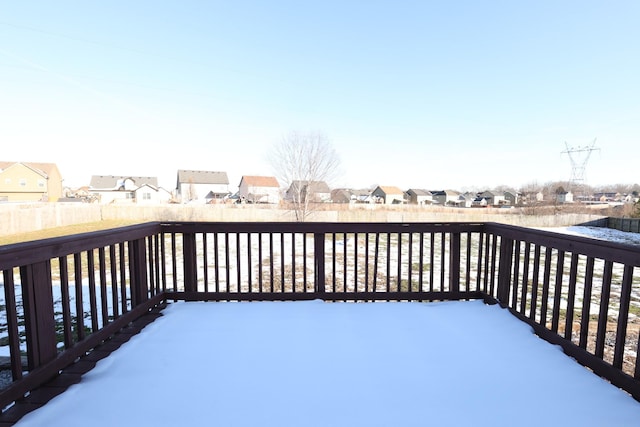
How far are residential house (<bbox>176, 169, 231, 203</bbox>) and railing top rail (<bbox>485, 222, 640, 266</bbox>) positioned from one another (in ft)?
148

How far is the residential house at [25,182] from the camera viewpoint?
2914cm

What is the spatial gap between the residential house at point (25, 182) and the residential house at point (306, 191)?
3089 centimetres

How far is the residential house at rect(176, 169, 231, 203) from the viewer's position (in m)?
44.7

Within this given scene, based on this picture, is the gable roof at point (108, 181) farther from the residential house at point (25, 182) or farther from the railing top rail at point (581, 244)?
the railing top rail at point (581, 244)

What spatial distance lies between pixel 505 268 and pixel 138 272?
3.31m

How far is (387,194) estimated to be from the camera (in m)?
57.2

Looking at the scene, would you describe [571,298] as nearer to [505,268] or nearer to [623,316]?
[623,316]

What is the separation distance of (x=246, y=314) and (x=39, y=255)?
1.50 meters

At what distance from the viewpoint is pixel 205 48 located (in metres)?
11.5

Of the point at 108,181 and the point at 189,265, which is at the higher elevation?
the point at 108,181

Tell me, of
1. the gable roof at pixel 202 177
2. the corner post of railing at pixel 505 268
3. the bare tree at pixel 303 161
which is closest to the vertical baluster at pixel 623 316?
the corner post of railing at pixel 505 268

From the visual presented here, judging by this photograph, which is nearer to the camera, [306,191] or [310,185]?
[306,191]

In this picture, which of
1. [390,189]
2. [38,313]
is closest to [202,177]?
[390,189]

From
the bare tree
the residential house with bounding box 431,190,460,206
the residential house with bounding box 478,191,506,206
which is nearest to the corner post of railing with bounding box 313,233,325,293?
the bare tree
